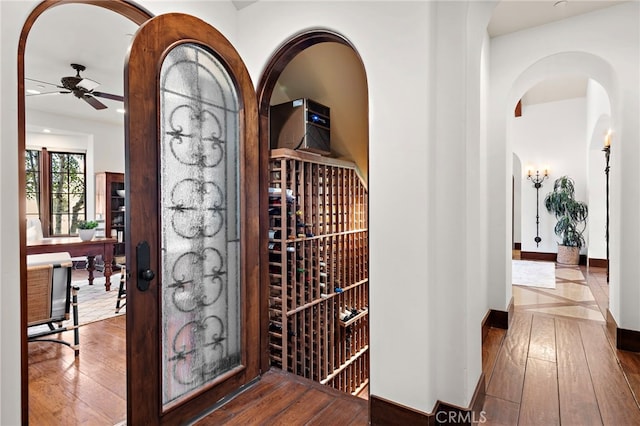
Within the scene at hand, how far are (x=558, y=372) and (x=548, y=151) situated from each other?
6274 millimetres

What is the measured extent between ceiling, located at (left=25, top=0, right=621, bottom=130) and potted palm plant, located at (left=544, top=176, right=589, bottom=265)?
16.7ft

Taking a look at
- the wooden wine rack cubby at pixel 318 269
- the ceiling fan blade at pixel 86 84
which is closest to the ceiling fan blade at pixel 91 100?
the ceiling fan blade at pixel 86 84

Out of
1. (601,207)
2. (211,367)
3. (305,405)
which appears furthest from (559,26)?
(601,207)

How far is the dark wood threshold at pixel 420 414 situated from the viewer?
1707mm

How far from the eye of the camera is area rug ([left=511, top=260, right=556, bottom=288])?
5.09 meters

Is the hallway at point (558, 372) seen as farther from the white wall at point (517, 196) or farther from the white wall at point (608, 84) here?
the white wall at point (517, 196)

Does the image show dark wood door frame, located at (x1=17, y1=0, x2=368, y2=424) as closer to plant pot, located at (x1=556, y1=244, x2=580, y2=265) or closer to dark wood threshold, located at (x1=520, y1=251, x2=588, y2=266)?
plant pot, located at (x1=556, y1=244, x2=580, y2=265)

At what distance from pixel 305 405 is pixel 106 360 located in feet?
6.44

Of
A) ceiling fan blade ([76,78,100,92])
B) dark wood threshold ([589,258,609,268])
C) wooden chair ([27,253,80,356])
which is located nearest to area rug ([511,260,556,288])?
dark wood threshold ([589,258,609,268])

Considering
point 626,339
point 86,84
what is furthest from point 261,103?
point 626,339

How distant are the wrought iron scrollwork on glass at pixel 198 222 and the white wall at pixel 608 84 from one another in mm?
2453

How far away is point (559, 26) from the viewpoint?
9.71ft

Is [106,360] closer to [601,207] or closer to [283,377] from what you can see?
[283,377]

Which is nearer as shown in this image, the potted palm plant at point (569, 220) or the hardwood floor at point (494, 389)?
the hardwood floor at point (494, 389)
